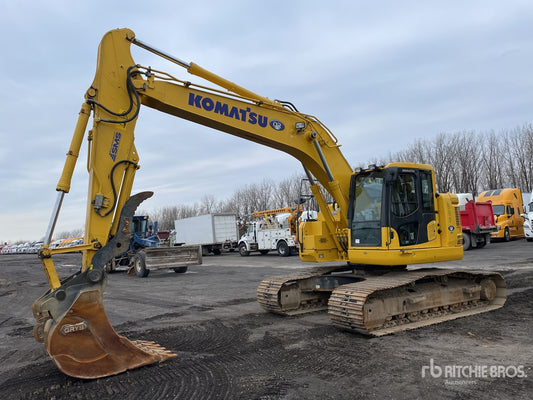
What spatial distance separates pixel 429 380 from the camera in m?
4.71

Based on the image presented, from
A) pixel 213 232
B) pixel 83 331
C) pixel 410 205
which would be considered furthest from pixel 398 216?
pixel 213 232

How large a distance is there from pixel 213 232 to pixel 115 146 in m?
28.8

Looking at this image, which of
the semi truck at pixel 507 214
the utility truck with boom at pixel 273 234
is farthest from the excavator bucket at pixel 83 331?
the semi truck at pixel 507 214

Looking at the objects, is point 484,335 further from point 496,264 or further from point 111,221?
point 496,264

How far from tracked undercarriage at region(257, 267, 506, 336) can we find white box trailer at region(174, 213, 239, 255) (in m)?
25.7

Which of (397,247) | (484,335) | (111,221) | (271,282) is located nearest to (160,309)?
(271,282)

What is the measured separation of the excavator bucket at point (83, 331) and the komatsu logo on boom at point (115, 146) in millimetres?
1311

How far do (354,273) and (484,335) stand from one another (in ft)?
8.97

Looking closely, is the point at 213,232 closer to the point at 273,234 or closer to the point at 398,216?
the point at 273,234

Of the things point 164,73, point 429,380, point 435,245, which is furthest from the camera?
point 435,245

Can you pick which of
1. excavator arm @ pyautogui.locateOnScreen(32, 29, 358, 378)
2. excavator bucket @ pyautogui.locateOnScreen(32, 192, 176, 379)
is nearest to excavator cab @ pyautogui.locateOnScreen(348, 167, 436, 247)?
excavator arm @ pyautogui.locateOnScreen(32, 29, 358, 378)

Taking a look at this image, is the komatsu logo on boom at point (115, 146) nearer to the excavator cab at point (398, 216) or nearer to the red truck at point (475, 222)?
the excavator cab at point (398, 216)

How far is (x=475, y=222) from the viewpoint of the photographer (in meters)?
22.8

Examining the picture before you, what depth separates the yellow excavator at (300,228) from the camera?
16.8ft
